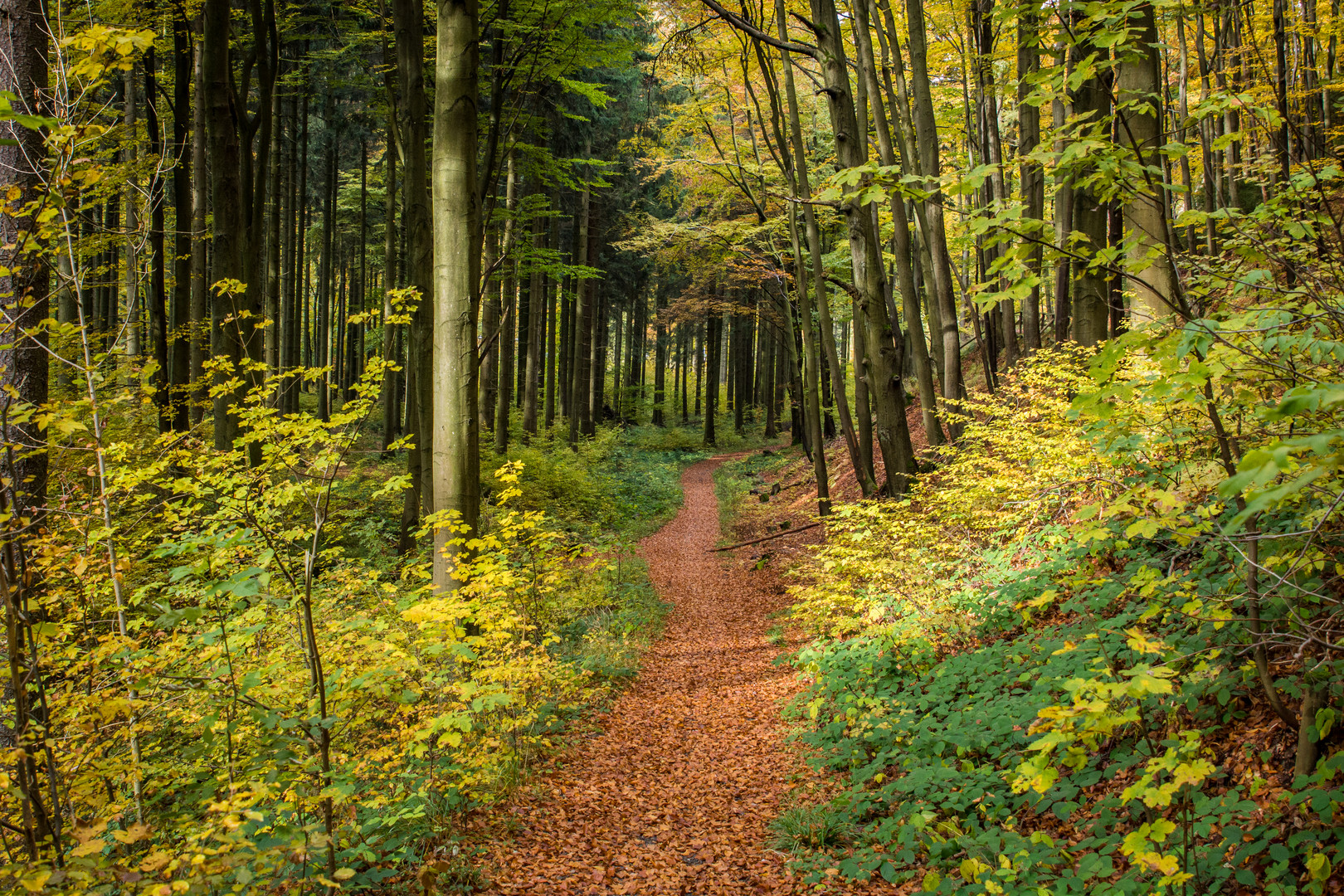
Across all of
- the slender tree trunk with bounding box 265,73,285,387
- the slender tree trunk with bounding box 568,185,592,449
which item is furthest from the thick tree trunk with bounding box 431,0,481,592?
the slender tree trunk with bounding box 568,185,592,449

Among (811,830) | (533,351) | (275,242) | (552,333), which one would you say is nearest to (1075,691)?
(811,830)

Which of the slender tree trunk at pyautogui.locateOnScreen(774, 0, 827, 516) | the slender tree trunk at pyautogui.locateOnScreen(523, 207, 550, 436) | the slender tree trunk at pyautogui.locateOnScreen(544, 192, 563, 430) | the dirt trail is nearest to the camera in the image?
the dirt trail

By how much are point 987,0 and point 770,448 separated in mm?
18301

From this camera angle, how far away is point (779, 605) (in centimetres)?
959

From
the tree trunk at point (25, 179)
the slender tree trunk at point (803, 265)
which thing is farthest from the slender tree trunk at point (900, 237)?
the tree trunk at point (25, 179)

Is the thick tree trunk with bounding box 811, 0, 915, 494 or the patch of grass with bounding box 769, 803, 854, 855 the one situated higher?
the thick tree trunk with bounding box 811, 0, 915, 494

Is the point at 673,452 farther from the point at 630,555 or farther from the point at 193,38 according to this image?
the point at 193,38

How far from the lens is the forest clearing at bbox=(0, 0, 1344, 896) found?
101 inches

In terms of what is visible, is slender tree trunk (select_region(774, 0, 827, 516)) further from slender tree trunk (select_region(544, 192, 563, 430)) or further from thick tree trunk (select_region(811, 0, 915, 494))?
slender tree trunk (select_region(544, 192, 563, 430))

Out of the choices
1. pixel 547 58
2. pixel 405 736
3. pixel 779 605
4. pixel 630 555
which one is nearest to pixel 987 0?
pixel 547 58

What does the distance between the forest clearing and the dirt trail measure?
0.04m

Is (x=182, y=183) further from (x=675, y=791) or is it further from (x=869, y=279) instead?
(x=675, y=791)

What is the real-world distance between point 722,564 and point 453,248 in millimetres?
8402

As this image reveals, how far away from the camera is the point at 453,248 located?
538 cm
